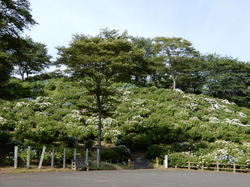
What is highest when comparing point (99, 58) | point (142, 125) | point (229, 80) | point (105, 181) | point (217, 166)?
point (229, 80)

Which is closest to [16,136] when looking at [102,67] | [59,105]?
[102,67]

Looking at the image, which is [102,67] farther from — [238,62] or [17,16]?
[238,62]

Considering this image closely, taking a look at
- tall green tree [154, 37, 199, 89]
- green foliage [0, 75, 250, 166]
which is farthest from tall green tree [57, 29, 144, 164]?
tall green tree [154, 37, 199, 89]

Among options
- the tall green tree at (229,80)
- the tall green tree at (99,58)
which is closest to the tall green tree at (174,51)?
the tall green tree at (229,80)

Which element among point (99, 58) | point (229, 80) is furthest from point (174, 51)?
point (99, 58)

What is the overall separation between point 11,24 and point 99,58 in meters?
6.52

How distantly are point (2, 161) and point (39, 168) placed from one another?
2.86 meters

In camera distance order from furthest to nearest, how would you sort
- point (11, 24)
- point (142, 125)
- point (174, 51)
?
1. point (174, 51)
2. point (142, 125)
3. point (11, 24)

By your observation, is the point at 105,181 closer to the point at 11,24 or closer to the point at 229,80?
the point at 11,24

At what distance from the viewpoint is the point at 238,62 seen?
53250 mm

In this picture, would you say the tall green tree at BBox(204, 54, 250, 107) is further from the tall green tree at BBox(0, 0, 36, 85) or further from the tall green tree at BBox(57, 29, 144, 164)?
the tall green tree at BBox(0, 0, 36, 85)

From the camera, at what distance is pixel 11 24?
17.7 m

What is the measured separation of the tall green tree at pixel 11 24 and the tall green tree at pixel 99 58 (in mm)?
3177

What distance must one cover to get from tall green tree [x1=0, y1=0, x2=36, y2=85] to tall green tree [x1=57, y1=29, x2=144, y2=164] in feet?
10.4
